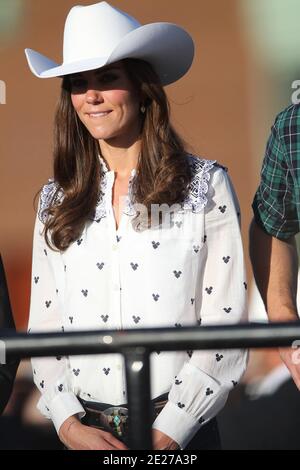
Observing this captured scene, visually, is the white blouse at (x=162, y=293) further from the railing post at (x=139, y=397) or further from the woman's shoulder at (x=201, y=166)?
the railing post at (x=139, y=397)

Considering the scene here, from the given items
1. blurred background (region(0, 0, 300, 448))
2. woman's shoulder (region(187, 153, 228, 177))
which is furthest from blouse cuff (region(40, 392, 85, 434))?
blurred background (region(0, 0, 300, 448))

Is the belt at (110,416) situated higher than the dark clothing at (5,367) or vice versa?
the dark clothing at (5,367)

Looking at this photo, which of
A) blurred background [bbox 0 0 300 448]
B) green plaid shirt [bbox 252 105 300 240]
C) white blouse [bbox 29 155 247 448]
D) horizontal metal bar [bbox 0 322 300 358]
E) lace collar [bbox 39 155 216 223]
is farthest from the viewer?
blurred background [bbox 0 0 300 448]

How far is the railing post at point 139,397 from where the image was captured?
1.45 meters

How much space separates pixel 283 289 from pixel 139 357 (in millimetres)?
1258

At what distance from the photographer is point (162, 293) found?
8.03ft

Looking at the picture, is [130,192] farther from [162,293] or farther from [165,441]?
[165,441]

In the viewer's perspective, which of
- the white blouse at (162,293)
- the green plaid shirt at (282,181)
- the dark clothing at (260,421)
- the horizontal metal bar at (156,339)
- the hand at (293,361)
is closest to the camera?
the horizontal metal bar at (156,339)

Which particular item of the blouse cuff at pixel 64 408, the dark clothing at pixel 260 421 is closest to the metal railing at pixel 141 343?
the blouse cuff at pixel 64 408

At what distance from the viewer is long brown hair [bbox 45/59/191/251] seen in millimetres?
2537

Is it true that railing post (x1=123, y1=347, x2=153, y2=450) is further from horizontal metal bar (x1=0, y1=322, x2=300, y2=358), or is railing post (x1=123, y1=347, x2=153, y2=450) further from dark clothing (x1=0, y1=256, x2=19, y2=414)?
dark clothing (x1=0, y1=256, x2=19, y2=414)

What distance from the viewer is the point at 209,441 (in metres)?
2.40

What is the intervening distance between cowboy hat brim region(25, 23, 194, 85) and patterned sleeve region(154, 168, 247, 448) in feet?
1.14
